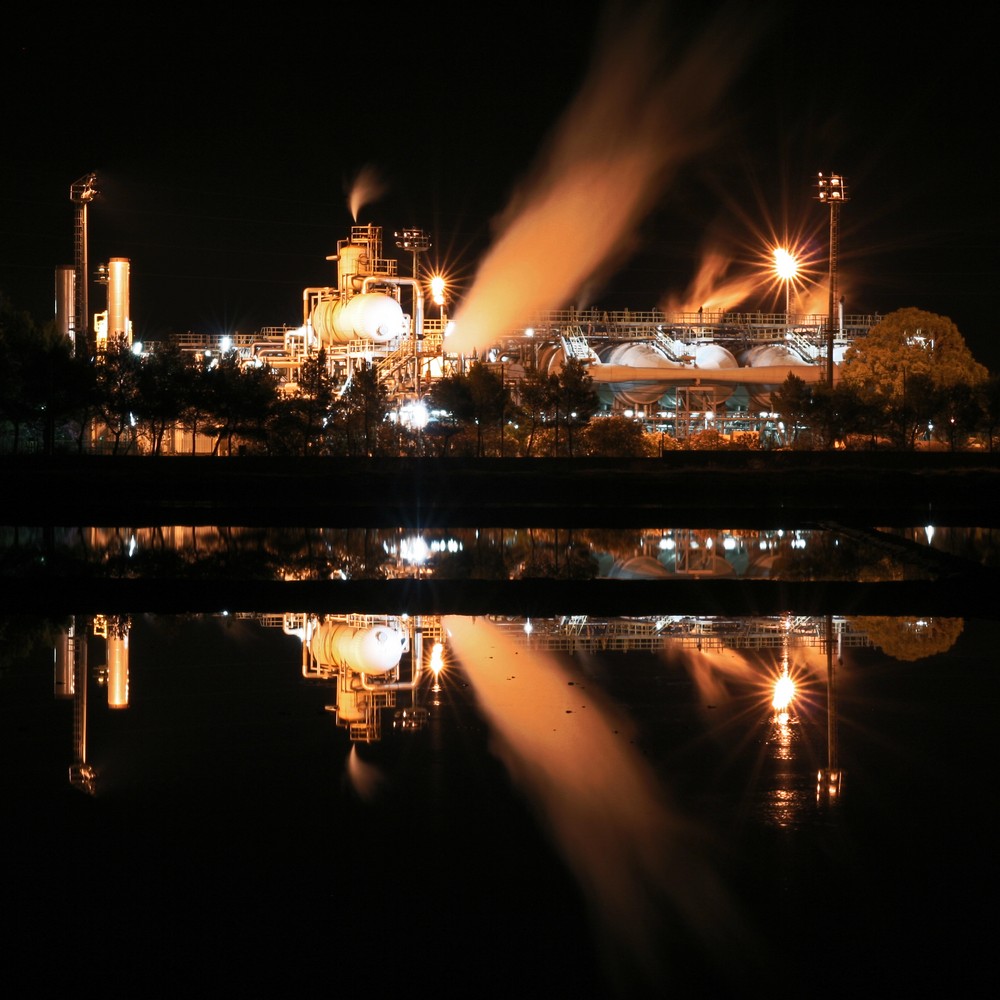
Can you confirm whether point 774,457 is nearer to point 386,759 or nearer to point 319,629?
point 319,629

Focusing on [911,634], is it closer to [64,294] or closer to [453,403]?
[453,403]

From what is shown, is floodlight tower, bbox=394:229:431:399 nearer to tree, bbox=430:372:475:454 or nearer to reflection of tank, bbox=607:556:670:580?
tree, bbox=430:372:475:454

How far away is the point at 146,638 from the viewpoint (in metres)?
16.4

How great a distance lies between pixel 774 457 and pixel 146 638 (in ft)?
127

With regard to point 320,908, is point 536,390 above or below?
above

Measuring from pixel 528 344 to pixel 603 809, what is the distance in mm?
64025

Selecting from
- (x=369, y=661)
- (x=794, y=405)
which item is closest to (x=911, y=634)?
(x=369, y=661)

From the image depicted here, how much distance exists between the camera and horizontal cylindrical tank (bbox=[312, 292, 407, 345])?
212 ft

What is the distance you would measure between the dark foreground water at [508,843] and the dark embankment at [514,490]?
23521 mm

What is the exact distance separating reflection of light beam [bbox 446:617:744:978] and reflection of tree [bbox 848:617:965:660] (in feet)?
14.3

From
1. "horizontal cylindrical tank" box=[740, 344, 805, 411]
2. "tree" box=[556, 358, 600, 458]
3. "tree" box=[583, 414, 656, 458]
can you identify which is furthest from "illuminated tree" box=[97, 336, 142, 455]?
"horizontal cylindrical tank" box=[740, 344, 805, 411]

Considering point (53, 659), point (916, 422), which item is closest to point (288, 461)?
point (916, 422)

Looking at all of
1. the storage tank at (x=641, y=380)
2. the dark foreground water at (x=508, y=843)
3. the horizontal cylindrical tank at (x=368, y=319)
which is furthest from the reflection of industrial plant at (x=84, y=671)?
the storage tank at (x=641, y=380)

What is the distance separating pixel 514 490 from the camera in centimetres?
4566
